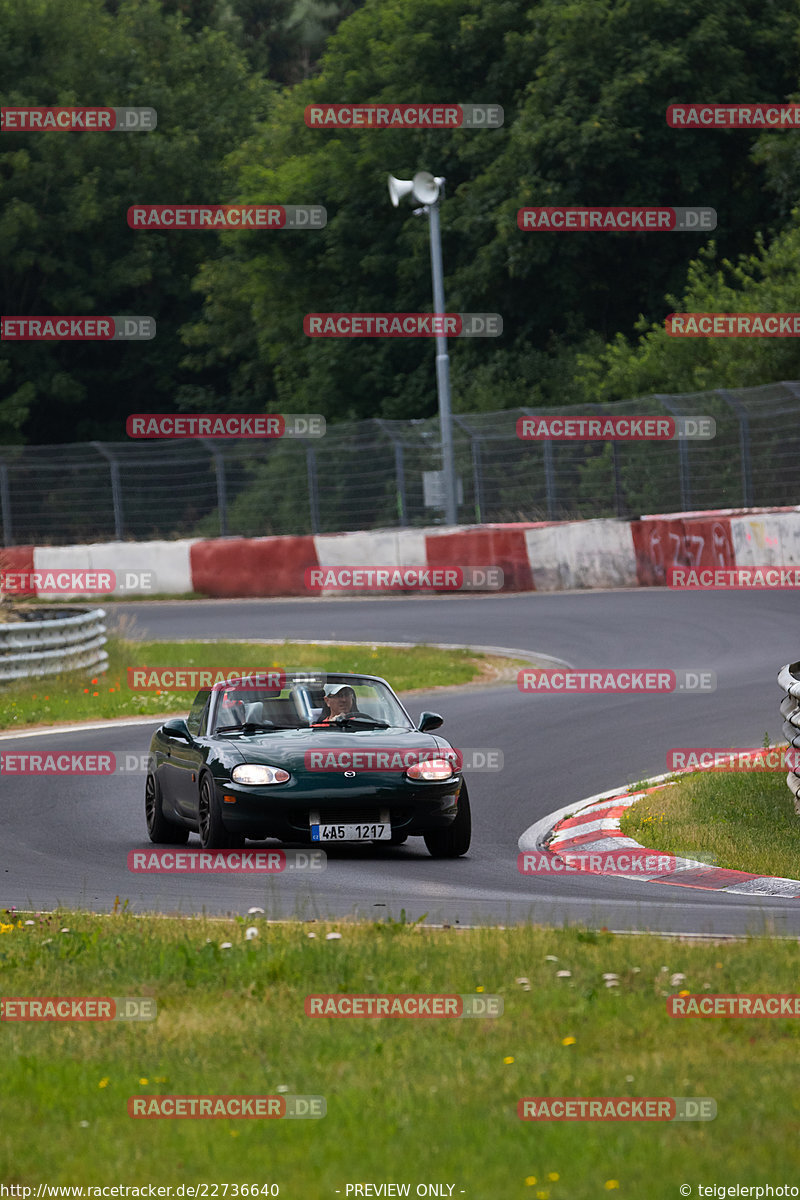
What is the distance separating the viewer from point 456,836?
11.5 metres

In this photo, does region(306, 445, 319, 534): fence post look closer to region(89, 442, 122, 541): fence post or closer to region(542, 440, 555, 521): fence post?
region(89, 442, 122, 541): fence post

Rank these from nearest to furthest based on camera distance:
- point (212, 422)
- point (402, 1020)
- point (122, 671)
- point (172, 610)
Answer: point (402, 1020) → point (122, 671) → point (172, 610) → point (212, 422)

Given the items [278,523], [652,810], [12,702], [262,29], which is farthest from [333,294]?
[652,810]

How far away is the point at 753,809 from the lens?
12.4 m

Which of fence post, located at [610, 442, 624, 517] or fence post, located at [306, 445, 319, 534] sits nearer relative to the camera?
fence post, located at [610, 442, 624, 517]

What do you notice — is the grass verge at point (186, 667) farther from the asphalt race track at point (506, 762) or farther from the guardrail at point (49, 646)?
the asphalt race track at point (506, 762)

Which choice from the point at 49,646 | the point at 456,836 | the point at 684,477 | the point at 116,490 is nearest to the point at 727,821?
the point at 456,836

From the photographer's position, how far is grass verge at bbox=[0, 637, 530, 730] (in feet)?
66.6

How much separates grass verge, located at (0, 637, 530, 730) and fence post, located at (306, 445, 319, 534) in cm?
967

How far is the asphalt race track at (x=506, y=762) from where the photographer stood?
30.6 feet

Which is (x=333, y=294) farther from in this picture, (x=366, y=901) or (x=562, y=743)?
(x=366, y=901)

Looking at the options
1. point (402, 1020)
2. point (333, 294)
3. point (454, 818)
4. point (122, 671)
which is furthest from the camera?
point (333, 294)

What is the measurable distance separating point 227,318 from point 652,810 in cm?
4678

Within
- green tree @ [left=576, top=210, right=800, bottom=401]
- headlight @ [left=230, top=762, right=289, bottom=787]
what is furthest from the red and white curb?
green tree @ [left=576, top=210, right=800, bottom=401]
